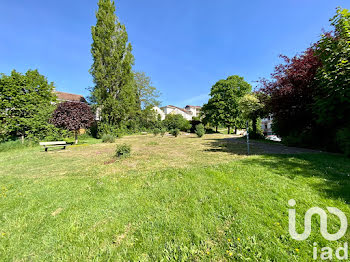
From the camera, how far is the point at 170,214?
240 cm

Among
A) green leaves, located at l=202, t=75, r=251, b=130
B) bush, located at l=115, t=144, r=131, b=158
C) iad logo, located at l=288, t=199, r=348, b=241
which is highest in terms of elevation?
green leaves, located at l=202, t=75, r=251, b=130

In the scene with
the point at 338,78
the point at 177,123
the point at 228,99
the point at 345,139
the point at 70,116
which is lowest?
the point at 345,139

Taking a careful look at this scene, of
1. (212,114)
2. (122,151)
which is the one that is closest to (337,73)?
(122,151)

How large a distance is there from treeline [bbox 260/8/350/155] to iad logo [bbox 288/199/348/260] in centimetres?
517

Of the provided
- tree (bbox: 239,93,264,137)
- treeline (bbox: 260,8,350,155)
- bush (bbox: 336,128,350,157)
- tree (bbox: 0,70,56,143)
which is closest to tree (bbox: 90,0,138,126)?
tree (bbox: 0,70,56,143)

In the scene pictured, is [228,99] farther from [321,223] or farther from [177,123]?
[321,223]

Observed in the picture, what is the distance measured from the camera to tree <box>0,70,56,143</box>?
442 inches

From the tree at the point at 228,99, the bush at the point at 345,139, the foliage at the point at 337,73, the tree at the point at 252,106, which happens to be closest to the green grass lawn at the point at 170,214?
the bush at the point at 345,139

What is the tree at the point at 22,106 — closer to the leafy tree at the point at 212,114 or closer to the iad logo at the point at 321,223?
the iad logo at the point at 321,223

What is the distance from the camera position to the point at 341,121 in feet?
19.9

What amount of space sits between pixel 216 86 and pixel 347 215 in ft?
81.8

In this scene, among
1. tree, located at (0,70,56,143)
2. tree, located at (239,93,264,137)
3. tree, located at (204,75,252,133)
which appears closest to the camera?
tree, located at (0,70,56,143)

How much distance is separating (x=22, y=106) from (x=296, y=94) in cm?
2090

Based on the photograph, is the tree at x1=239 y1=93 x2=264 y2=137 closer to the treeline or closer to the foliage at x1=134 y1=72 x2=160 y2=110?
the treeline
